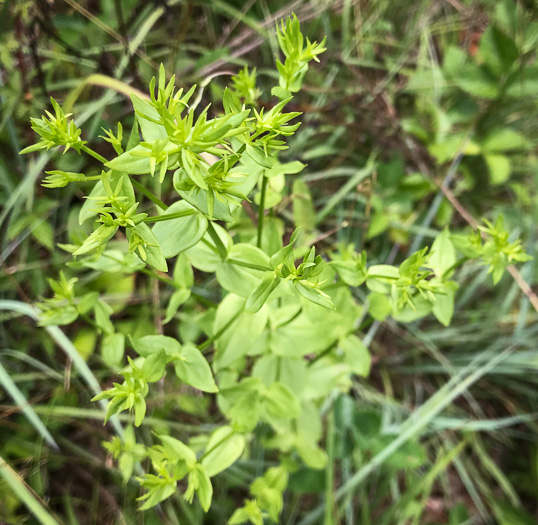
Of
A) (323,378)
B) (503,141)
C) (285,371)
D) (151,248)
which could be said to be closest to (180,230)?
(151,248)

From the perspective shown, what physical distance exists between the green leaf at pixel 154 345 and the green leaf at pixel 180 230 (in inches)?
7.0

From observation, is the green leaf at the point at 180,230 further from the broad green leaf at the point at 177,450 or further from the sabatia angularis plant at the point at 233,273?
the broad green leaf at the point at 177,450

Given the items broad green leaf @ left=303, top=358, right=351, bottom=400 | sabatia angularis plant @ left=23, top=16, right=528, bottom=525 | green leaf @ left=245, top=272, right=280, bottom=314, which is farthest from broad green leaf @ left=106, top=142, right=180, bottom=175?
broad green leaf @ left=303, top=358, right=351, bottom=400

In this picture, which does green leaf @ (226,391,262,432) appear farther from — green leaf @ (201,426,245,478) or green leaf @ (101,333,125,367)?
green leaf @ (101,333,125,367)

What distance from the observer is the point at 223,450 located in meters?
0.83

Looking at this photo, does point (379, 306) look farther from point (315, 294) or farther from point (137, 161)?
point (137, 161)

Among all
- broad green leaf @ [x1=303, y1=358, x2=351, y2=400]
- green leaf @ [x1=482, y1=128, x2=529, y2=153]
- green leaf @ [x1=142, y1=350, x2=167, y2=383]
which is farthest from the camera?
green leaf @ [x1=482, y1=128, x2=529, y2=153]

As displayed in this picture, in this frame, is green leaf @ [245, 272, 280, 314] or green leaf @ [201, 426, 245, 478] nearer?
green leaf @ [245, 272, 280, 314]

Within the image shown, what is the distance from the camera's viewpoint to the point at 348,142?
Answer: 139cm

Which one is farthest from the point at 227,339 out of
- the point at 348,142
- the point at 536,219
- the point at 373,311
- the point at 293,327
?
the point at 536,219

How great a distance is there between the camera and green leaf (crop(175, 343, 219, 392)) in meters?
0.67

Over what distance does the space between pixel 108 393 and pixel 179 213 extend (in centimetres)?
23

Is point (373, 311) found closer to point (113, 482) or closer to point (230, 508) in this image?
point (230, 508)

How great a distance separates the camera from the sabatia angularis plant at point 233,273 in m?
0.50
